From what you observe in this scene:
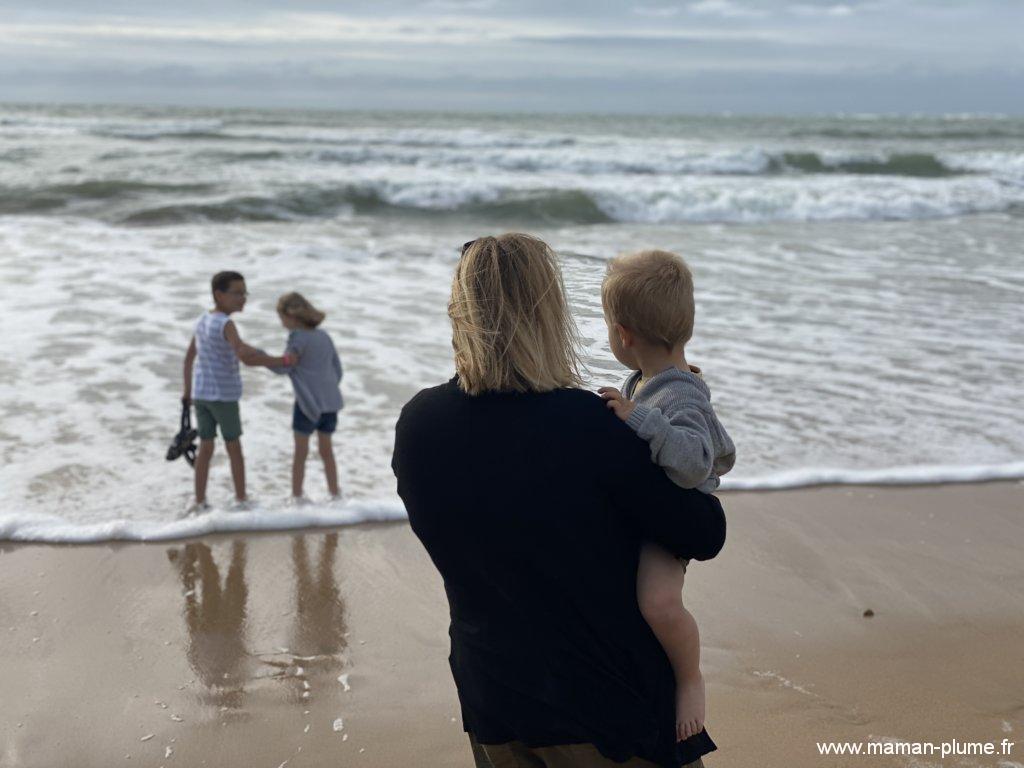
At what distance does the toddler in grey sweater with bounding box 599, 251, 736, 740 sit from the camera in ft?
5.40

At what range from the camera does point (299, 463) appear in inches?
207

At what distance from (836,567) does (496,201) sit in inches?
631

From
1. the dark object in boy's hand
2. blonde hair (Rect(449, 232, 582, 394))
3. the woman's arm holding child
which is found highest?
blonde hair (Rect(449, 232, 582, 394))

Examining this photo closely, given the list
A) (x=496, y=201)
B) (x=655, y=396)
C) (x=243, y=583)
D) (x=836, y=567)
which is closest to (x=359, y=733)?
(x=243, y=583)

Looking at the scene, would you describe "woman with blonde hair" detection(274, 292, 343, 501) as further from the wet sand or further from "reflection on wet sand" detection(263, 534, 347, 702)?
"reflection on wet sand" detection(263, 534, 347, 702)

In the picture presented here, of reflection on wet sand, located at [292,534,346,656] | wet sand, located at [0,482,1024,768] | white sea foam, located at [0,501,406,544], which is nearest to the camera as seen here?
wet sand, located at [0,482,1024,768]

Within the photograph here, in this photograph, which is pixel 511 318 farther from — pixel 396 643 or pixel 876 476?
pixel 876 476

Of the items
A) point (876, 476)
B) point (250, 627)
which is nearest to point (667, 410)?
point (250, 627)

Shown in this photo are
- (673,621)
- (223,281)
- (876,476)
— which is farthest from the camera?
(876,476)

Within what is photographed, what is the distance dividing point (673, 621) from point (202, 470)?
156 inches

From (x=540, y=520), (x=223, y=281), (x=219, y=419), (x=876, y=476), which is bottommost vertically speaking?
(x=876, y=476)

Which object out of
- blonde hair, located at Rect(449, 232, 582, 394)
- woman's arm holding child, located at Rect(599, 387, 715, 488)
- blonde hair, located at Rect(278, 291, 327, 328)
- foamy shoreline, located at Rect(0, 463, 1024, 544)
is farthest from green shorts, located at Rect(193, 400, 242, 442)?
woman's arm holding child, located at Rect(599, 387, 715, 488)

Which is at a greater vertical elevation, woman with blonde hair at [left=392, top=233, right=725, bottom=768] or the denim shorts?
woman with blonde hair at [left=392, top=233, right=725, bottom=768]

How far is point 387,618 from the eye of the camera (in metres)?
3.91
